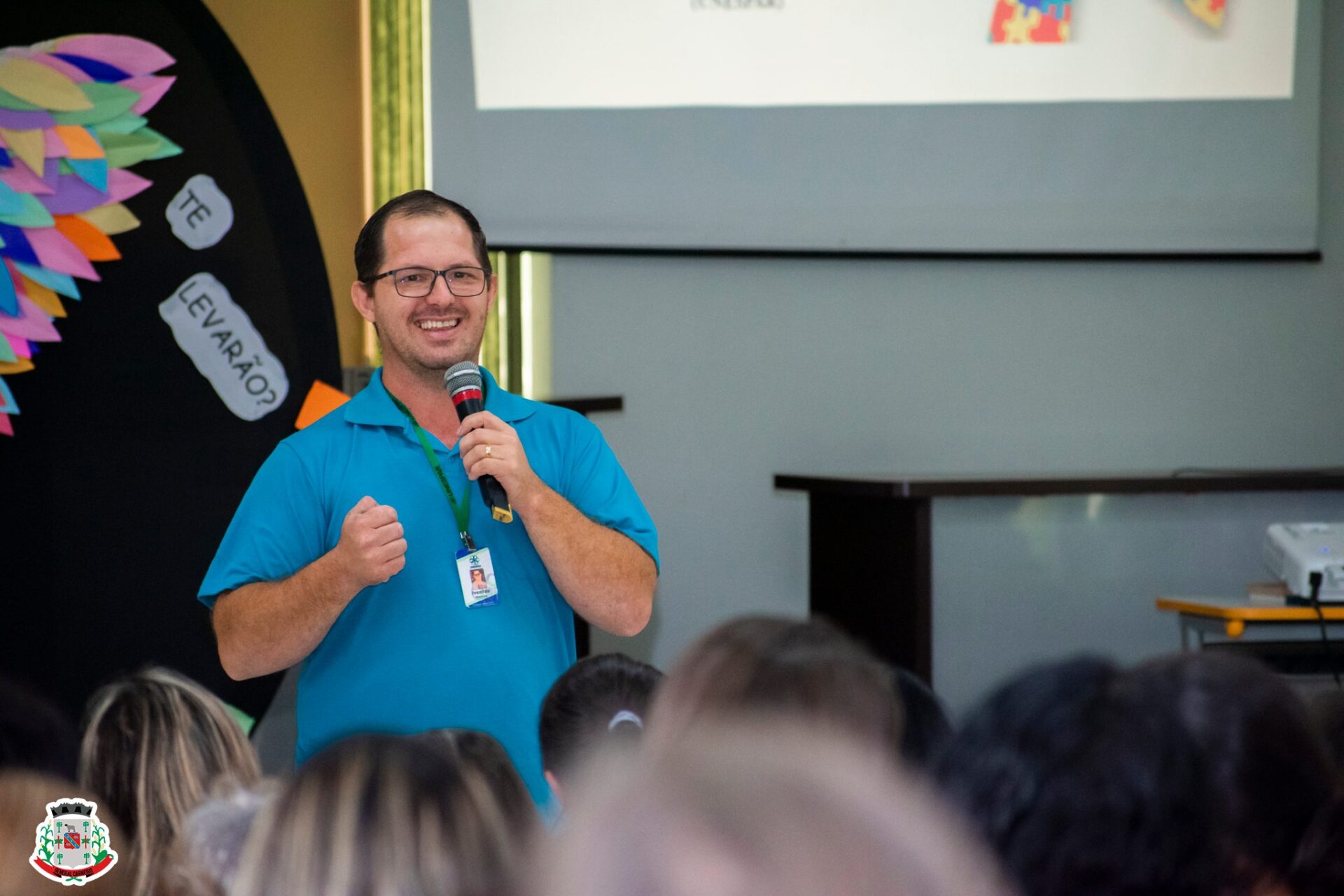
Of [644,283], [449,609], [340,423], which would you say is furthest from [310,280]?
[449,609]

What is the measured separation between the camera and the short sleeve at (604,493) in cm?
181

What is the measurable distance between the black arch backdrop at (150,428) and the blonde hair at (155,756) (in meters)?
2.08

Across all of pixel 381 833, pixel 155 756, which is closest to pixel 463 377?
pixel 155 756

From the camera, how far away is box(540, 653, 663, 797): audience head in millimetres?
1578

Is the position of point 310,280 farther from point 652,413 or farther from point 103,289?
point 652,413

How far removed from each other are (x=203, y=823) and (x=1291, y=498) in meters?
3.13

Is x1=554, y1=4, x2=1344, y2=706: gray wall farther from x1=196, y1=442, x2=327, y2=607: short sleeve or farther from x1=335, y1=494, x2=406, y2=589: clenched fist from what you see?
x1=335, y1=494, x2=406, y2=589: clenched fist

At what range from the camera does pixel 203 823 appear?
40.7 inches

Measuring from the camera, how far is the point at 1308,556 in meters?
2.82

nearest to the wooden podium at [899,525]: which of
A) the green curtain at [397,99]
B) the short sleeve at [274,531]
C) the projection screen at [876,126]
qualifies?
the projection screen at [876,126]

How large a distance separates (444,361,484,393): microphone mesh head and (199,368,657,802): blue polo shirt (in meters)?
0.08

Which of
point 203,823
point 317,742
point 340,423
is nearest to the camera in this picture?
point 203,823

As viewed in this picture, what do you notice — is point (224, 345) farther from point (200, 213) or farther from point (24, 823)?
point (24, 823)

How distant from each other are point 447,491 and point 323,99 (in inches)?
81.0
